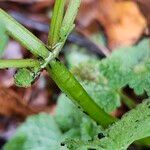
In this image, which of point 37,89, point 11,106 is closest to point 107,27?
point 37,89

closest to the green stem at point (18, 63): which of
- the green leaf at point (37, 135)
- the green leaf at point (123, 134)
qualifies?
the green leaf at point (123, 134)

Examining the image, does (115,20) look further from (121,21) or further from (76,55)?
(76,55)

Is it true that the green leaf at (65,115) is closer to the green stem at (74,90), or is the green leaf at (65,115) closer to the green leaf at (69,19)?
the green stem at (74,90)

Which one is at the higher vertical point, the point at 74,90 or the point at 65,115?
the point at 65,115

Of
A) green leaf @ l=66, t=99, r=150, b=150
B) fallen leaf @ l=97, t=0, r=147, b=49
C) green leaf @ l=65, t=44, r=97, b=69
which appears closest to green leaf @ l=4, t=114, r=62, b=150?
green leaf @ l=65, t=44, r=97, b=69

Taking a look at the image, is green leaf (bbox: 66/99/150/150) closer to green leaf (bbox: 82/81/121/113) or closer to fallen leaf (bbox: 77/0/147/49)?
green leaf (bbox: 82/81/121/113)

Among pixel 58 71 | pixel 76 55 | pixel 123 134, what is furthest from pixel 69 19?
pixel 76 55

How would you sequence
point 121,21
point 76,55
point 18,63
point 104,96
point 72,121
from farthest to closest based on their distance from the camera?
point 121,21 < point 76,55 < point 72,121 < point 104,96 < point 18,63

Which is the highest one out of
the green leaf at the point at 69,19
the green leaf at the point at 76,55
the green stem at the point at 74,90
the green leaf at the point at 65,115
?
the green leaf at the point at 76,55
